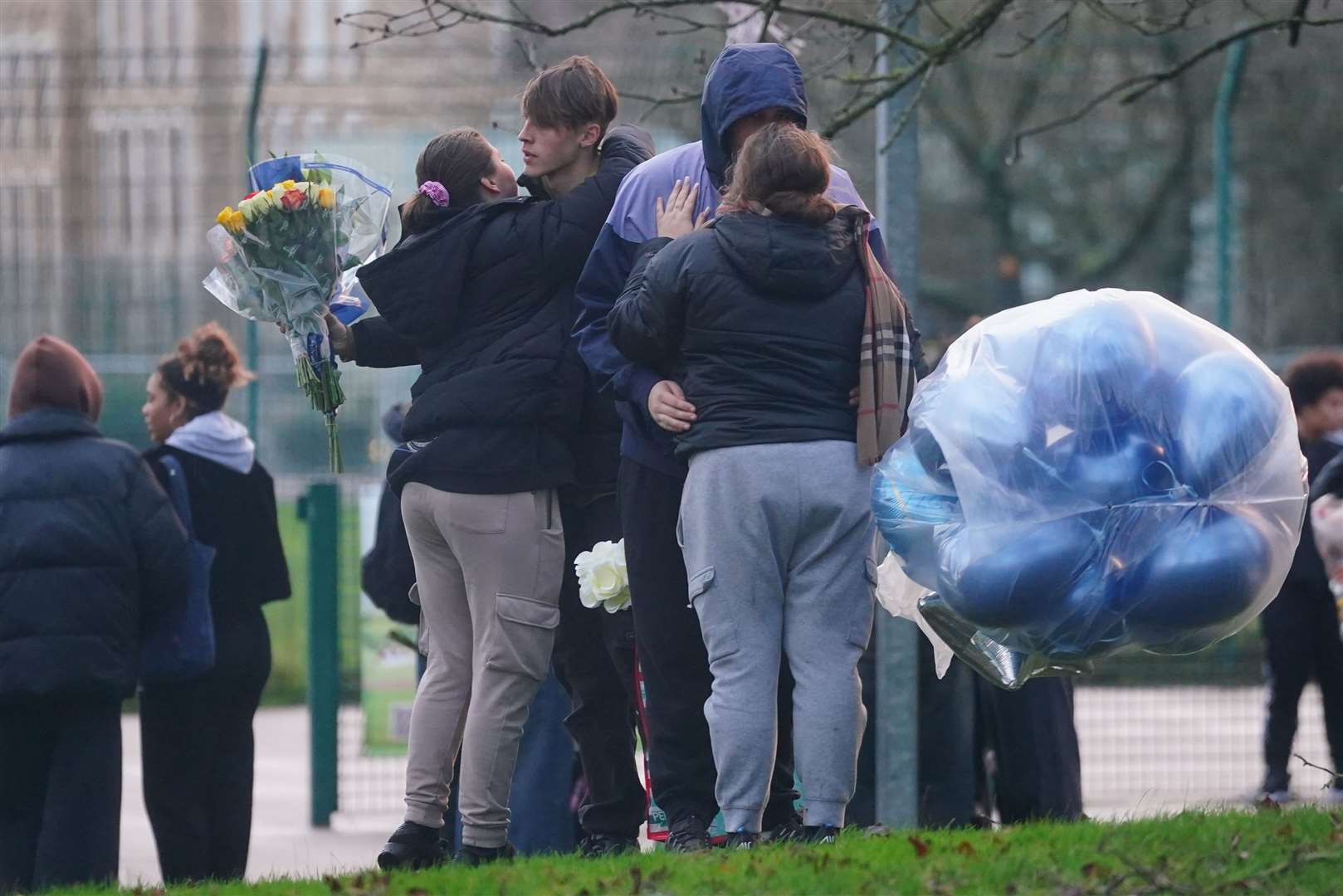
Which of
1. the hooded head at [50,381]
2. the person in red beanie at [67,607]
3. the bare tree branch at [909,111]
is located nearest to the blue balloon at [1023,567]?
the bare tree branch at [909,111]

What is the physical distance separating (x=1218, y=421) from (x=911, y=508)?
0.72m

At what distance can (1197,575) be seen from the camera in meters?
4.39

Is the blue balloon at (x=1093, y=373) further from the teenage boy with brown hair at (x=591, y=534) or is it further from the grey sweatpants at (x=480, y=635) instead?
the grey sweatpants at (x=480, y=635)

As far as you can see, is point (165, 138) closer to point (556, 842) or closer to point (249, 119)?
point (249, 119)

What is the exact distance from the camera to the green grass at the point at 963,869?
172 inches

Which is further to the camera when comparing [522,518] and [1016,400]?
[522,518]

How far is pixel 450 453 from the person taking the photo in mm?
5238

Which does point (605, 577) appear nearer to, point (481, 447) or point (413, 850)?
point (481, 447)

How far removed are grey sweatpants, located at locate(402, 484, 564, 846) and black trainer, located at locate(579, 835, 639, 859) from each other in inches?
12.4

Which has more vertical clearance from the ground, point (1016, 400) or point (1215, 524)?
point (1016, 400)

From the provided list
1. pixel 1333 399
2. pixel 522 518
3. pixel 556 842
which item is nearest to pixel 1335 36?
pixel 1333 399

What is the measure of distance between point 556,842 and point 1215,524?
3271 mm

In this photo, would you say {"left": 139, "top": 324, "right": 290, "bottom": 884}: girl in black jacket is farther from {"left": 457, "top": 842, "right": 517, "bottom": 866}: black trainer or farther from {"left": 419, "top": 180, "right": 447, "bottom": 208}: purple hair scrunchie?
{"left": 419, "top": 180, "right": 447, "bottom": 208}: purple hair scrunchie

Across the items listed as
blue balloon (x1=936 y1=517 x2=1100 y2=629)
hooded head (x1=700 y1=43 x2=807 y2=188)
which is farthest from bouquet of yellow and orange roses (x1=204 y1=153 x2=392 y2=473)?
blue balloon (x1=936 y1=517 x2=1100 y2=629)
